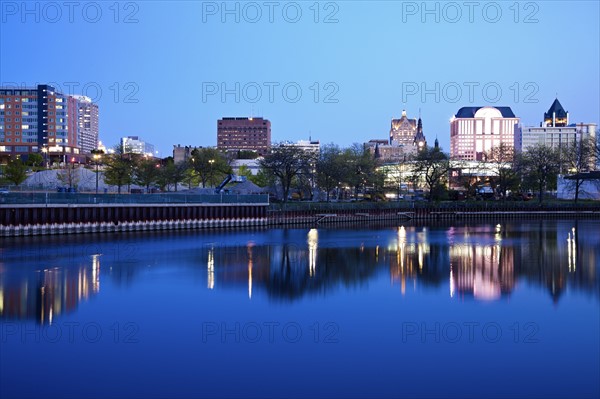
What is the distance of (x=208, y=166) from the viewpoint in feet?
339

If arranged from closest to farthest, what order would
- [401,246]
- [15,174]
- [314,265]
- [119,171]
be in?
[314,265], [401,246], [119,171], [15,174]

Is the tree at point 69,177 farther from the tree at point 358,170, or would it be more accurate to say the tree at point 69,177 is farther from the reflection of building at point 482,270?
the reflection of building at point 482,270

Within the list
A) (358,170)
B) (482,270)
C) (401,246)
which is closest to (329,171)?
(358,170)

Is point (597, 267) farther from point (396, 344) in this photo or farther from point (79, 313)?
point (79, 313)

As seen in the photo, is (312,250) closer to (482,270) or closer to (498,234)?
(482,270)

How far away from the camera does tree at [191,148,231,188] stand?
103 m

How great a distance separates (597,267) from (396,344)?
70.9ft

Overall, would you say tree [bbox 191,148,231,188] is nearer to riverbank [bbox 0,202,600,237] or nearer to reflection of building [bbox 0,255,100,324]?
riverbank [bbox 0,202,600,237]

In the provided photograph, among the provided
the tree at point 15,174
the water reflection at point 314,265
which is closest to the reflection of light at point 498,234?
the water reflection at point 314,265

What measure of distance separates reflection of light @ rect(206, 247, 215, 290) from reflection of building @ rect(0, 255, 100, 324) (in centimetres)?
505

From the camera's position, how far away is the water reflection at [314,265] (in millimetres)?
29203

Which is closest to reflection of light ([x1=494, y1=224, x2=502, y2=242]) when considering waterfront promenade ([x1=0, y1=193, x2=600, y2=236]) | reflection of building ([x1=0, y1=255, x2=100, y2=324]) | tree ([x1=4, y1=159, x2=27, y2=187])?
waterfront promenade ([x1=0, y1=193, x2=600, y2=236])

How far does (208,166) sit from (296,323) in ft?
268

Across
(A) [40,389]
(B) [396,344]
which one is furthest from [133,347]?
(B) [396,344]
